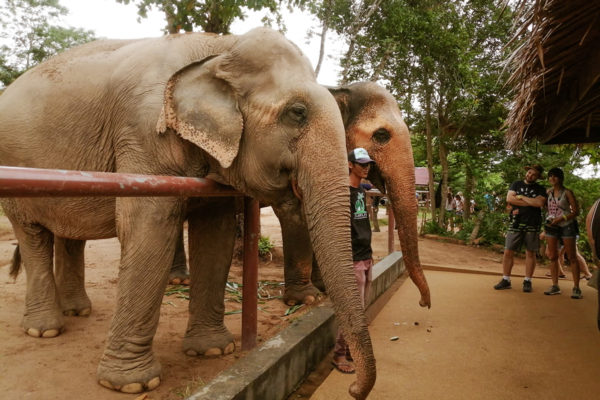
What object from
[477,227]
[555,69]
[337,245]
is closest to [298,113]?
[337,245]

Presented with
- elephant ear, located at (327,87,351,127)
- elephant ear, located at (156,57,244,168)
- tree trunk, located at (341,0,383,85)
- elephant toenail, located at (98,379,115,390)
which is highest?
tree trunk, located at (341,0,383,85)

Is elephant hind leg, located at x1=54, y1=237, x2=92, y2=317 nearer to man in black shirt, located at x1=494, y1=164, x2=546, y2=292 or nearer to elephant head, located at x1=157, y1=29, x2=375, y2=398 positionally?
elephant head, located at x1=157, y1=29, x2=375, y2=398

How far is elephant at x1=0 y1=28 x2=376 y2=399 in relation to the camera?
2.31m

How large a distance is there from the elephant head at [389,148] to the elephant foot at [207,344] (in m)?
1.61

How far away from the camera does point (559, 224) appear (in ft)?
18.3

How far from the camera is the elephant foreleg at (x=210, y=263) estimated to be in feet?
10.2

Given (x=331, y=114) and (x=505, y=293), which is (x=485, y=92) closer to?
(x=505, y=293)

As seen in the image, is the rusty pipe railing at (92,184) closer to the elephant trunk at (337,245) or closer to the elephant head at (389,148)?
the elephant trunk at (337,245)

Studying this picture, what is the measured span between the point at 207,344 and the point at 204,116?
159cm

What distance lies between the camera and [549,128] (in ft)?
15.6

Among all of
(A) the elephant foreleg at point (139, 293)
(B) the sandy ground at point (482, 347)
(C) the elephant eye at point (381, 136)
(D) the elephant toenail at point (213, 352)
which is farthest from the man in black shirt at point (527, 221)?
(A) the elephant foreleg at point (139, 293)

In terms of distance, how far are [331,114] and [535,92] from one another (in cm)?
254

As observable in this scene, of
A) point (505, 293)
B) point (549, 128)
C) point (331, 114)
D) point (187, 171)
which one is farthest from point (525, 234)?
point (187, 171)

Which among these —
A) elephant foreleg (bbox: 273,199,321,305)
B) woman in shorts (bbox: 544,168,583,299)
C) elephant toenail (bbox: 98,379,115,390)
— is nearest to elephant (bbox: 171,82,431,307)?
elephant foreleg (bbox: 273,199,321,305)
